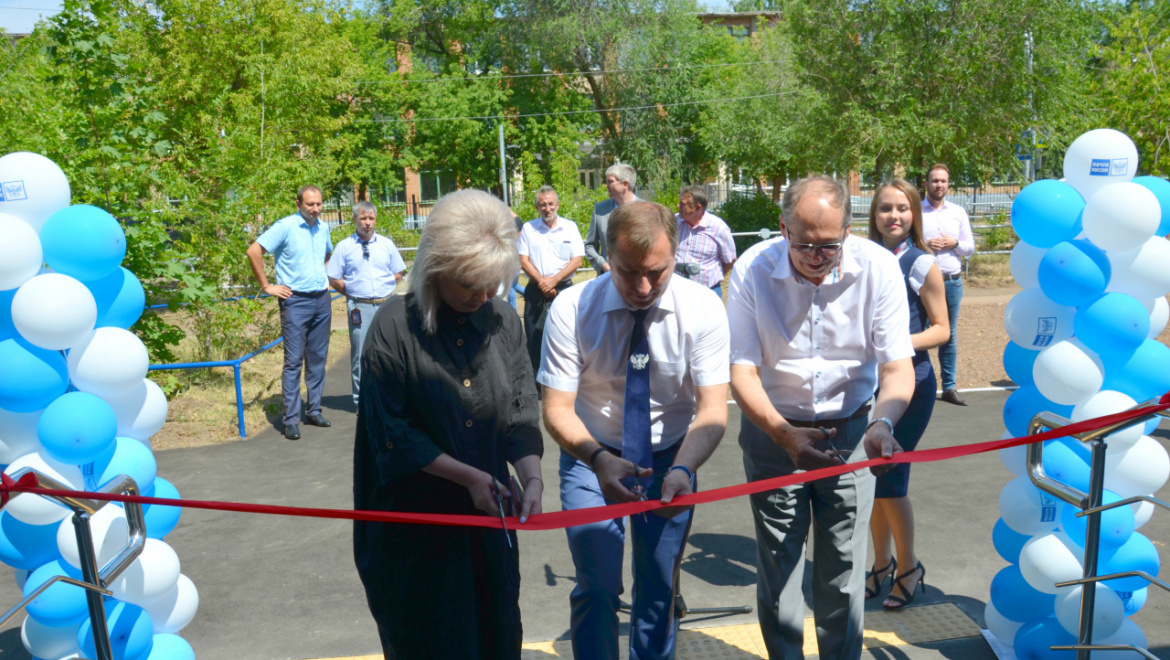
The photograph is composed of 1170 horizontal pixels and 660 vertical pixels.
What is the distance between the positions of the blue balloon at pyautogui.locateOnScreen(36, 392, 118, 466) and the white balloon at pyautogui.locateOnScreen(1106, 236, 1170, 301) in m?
3.97

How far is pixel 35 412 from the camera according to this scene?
3.41 meters

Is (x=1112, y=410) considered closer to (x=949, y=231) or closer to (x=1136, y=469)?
(x=1136, y=469)

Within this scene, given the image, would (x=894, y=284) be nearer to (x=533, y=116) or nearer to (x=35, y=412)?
(x=35, y=412)

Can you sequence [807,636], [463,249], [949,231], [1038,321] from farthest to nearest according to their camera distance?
1. [949,231]
2. [807,636]
3. [1038,321]
4. [463,249]

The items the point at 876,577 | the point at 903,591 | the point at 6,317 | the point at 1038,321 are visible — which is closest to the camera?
the point at 6,317

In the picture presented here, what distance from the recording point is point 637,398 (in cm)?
298

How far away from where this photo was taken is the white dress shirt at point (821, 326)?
3.11 meters

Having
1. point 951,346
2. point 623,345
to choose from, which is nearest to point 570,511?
point 623,345

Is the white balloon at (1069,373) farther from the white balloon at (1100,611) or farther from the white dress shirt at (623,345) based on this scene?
the white dress shirt at (623,345)

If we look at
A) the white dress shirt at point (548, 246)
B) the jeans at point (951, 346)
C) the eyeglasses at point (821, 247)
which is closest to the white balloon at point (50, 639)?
the eyeglasses at point (821, 247)

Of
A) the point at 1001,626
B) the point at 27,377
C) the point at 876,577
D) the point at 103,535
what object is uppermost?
the point at 27,377

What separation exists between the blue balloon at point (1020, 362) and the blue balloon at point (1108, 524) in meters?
0.54

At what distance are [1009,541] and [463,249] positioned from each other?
2.68m

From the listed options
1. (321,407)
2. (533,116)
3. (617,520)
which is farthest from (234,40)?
(617,520)
